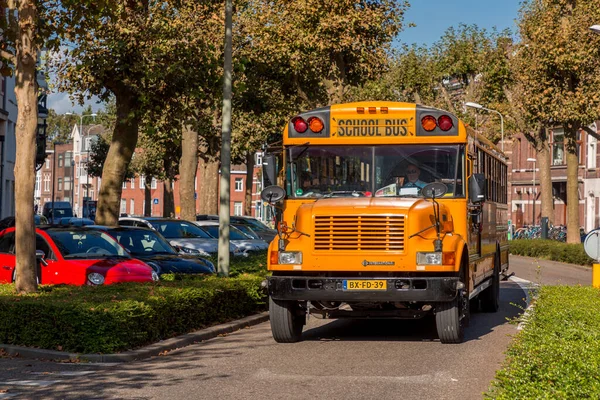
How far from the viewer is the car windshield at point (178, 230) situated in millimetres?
27422

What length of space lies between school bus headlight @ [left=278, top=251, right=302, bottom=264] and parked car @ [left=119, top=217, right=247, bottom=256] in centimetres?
1242

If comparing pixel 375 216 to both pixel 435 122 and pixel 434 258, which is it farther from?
pixel 435 122

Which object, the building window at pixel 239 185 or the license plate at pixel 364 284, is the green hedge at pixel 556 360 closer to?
the license plate at pixel 364 284

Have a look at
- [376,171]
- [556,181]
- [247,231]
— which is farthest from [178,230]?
[556,181]

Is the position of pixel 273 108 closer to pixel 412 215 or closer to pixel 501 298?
pixel 501 298

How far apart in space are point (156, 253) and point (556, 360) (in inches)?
544

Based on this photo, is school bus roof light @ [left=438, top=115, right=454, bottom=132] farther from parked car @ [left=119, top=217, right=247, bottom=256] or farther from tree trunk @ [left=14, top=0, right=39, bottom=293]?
parked car @ [left=119, top=217, right=247, bottom=256]

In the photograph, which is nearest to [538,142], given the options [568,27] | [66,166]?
[568,27]

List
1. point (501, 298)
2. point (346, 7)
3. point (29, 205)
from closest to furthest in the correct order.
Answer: point (29, 205) → point (501, 298) → point (346, 7)

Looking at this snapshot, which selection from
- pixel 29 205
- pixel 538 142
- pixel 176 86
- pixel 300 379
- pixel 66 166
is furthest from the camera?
pixel 66 166

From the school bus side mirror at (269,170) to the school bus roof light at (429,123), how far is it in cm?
206

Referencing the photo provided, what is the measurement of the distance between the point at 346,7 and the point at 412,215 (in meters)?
26.7

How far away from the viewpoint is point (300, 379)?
10938 millimetres

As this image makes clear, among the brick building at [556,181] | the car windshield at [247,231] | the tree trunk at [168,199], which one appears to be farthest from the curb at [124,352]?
the brick building at [556,181]
